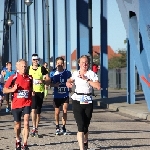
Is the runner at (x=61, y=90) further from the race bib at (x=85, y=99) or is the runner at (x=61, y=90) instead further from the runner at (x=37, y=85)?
the race bib at (x=85, y=99)

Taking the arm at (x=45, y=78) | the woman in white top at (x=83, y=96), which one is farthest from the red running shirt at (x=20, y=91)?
the arm at (x=45, y=78)

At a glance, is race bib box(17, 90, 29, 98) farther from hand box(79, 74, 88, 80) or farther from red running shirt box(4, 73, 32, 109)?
hand box(79, 74, 88, 80)

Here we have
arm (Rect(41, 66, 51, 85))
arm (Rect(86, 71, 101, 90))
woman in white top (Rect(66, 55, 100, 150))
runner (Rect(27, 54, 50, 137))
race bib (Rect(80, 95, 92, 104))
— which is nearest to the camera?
arm (Rect(86, 71, 101, 90))

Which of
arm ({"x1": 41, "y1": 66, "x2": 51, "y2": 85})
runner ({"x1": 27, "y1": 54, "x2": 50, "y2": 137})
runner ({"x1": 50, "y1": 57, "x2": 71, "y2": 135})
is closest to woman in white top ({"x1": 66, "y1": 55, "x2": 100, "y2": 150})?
arm ({"x1": 41, "y1": 66, "x2": 51, "y2": 85})

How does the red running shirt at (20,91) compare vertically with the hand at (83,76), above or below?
below

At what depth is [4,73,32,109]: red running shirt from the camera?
10641 mm

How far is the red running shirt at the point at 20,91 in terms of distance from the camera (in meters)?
10.6

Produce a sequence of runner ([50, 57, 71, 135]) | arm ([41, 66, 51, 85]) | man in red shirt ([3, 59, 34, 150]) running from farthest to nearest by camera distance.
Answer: runner ([50, 57, 71, 135]) → arm ([41, 66, 51, 85]) → man in red shirt ([3, 59, 34, 150])

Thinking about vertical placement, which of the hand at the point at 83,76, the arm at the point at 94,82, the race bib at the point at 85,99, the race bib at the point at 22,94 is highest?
the hand at the point at 83,76

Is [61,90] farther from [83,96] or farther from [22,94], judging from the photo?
[83,96]

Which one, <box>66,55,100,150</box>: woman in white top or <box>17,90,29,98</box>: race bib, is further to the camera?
<box>17,90,29,98</box>: race bib

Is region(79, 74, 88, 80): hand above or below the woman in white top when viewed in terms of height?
above

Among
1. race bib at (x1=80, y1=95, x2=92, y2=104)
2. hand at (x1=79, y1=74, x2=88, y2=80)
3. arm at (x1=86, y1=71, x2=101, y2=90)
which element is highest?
hand at (x1=79, y1=74, x2=88, y2=80)

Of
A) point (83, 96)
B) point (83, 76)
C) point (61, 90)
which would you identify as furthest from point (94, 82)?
point (61, 90)
